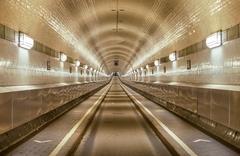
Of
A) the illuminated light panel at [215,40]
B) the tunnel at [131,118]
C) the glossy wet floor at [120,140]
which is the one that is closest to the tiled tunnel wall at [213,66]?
the tunnel at [131,118]

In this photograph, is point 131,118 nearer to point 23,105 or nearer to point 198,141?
point 198,141

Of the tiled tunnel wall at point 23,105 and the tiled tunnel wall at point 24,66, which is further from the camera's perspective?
the tiled tunnel wall at point 24,66

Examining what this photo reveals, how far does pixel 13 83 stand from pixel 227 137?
19.3ft

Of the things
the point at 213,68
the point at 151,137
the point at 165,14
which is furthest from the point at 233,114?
the point at 165,14

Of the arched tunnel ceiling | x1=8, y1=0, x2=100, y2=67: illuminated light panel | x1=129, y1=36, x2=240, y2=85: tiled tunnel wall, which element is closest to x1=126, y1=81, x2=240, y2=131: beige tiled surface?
x1=129, y1=36, x2=240, y2=85: tiled tunnel wall

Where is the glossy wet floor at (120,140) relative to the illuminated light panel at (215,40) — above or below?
below

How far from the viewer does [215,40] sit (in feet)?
36.5

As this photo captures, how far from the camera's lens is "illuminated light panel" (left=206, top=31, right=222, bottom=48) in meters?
10.9

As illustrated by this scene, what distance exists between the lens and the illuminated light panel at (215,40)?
10.9 meters

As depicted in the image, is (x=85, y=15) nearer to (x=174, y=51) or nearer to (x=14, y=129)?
(x=174, y=51)

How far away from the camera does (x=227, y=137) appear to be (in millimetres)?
8391

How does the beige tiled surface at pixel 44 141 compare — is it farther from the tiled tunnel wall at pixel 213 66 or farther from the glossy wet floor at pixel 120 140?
the tiled tunnel wall at pixel 213 66

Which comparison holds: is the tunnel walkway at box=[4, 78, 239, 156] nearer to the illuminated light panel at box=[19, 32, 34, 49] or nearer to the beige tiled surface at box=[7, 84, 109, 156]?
the beige tiled surface at box=[7, 84, 109, 156]

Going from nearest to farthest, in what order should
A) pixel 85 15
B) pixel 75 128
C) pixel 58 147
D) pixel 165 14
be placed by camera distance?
1. pixel 58 147
2. pixel 75 128
3. pixel 165 14
4. pixel 85 15
